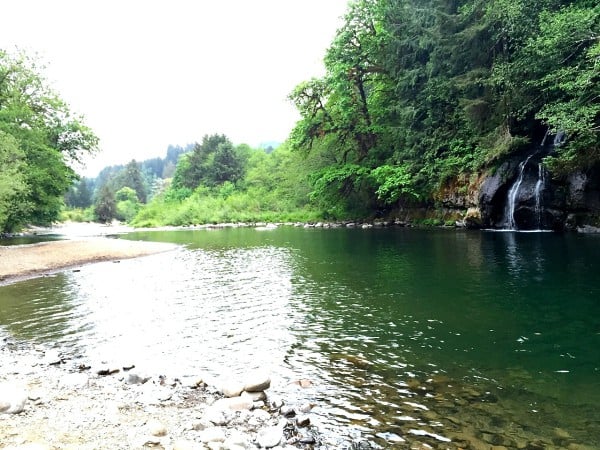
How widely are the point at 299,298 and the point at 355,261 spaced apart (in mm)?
6605

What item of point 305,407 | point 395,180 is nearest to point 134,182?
point 395,180

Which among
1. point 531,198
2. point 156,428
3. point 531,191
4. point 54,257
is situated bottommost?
point 156,428

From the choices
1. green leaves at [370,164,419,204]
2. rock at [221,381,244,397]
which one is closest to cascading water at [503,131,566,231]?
green leaves at [370,164,419,204]

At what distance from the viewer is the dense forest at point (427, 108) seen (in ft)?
66.7

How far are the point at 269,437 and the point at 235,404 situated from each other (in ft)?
3.37

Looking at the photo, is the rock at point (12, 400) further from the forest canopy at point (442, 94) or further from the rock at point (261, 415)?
the forest canopy at point (442, 94)

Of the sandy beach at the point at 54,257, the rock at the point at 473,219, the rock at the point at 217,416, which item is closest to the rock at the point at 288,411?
the rock at the point at 217,416

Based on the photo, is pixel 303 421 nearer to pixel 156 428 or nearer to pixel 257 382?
pixel 257 382

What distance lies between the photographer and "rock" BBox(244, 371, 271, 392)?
5.86 m

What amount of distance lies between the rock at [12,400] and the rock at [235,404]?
8.37 feet

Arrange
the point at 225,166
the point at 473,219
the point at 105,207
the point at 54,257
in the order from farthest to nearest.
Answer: the point at 105,207, the point at 225,166, the point at 473,219, the point at 54,257

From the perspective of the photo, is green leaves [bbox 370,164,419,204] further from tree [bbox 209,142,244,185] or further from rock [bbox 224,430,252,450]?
tree [bbox 209,142,244,185]

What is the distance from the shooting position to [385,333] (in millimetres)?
8375

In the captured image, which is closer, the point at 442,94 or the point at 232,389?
the point at 232,389
